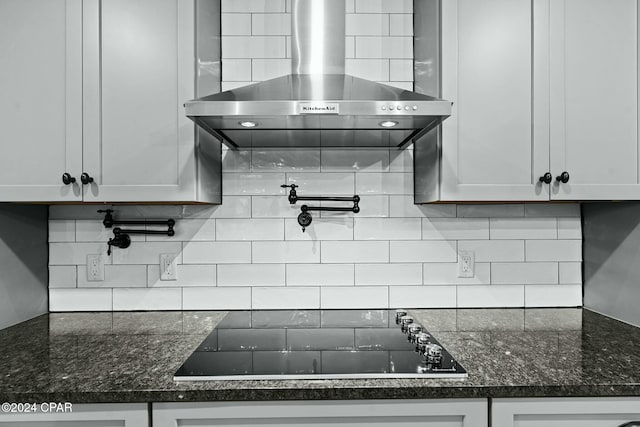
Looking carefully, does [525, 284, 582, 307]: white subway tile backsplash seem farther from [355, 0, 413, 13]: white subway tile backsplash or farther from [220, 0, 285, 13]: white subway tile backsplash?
[220, 0, 285, 13]: white subway tile backsplash

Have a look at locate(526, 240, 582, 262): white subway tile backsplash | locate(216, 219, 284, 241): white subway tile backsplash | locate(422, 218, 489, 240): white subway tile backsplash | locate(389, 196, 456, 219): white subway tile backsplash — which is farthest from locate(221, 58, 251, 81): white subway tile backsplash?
locate(526, 240, 582, 262): white subway tile backsplash

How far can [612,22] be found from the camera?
1.59 meters

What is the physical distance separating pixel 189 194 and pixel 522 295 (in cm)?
161

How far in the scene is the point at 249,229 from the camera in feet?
6.39

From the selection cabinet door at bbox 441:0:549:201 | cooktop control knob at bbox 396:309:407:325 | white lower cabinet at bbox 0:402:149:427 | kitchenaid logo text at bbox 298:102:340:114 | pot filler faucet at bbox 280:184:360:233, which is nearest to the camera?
white lower cabinet at bbox 0:402:149:427

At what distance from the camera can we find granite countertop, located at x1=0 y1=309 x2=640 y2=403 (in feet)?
3.63

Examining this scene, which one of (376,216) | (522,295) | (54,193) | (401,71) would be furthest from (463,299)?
(54,193)

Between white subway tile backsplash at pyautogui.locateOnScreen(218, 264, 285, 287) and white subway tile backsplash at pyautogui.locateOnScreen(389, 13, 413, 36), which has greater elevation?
white subway tile backsplash at pyautogui.locateOnScreen(389, 13, 413, 36)

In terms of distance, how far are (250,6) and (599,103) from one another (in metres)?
1.58

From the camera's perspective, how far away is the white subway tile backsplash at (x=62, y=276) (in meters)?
1.93

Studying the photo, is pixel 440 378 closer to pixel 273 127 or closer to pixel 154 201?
pixel 273 127

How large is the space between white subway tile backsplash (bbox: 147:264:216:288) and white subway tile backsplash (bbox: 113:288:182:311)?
29 mm

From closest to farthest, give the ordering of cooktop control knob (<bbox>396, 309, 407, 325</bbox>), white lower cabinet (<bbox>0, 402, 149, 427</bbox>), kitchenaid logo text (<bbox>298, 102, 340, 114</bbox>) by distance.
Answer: white lower cabinet (<bbox>0, 402, 149, 427</bbox>) < kitchenaid logo text (<bbox>298, 102, 340, 114</bbox>) < cooktop control knob (<bbox>396, 309, 407, 325</bbox>)

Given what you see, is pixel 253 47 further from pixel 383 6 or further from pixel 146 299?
pixel 146 299
